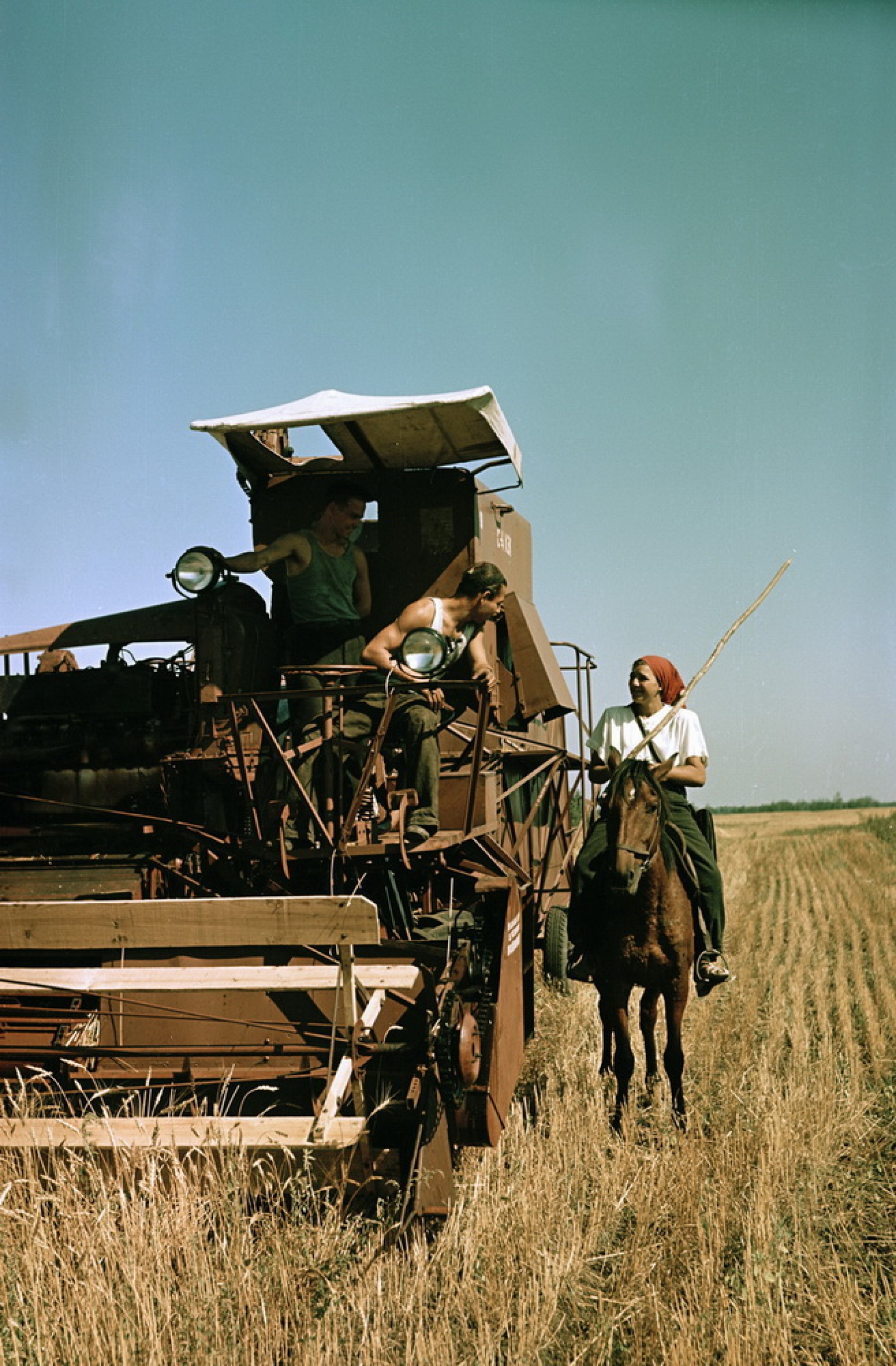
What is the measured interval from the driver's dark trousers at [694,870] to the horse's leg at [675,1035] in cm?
45

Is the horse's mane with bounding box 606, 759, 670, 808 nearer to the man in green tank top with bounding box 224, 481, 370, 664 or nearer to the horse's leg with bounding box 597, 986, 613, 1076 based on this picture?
the horse's leg with bounding box 597, 986, 613, 1076

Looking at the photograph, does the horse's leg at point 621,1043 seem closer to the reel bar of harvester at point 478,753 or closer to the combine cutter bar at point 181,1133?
the reel bar of harvester at point 478,753

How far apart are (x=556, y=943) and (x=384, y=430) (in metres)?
4.30

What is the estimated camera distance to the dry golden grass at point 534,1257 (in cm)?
388

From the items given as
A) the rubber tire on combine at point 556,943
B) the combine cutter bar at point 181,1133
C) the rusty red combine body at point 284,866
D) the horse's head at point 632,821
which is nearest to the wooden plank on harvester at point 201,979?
the rusty red combine body at point 284,866

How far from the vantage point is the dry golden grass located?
3877mm

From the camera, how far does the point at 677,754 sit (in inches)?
304

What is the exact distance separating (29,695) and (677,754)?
4527 millimetres

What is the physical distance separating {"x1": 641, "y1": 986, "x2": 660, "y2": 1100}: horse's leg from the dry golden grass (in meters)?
0.53

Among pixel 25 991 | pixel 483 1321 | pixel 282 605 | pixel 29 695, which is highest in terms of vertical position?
pixel 282 605

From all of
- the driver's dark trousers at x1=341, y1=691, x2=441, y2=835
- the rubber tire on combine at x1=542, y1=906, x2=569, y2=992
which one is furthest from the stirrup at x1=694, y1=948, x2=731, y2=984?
the driver's dark trousers at x1=341, y1=691, x2=441, y2=835

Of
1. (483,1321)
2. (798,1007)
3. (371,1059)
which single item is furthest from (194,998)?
(798,1007)

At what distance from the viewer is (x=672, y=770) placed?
7680 mm

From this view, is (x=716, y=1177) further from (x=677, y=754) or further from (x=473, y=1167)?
(x=677, y=754)
